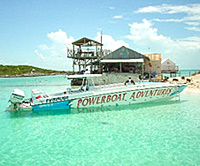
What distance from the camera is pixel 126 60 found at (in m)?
26.5

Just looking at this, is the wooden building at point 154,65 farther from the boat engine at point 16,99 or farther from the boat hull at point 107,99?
the boat engine at point 16,99

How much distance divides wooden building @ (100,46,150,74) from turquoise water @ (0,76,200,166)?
552 inches

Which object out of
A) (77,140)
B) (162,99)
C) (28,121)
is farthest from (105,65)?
(77,140)

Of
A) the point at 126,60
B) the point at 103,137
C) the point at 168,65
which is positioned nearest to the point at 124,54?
the point at 126,60

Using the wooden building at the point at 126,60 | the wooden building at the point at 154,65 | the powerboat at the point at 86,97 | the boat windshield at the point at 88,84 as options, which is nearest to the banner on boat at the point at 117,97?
the powerboat at the point at 86,97

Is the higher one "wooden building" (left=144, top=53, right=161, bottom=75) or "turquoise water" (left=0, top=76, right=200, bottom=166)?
"wooden building" (left=144, top=53, right=161, bottom=75)

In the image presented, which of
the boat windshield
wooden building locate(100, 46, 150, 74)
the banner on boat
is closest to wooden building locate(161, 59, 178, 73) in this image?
wooden building locate(100, 46, 150, 74)

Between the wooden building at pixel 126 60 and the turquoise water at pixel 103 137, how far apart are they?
552 inches

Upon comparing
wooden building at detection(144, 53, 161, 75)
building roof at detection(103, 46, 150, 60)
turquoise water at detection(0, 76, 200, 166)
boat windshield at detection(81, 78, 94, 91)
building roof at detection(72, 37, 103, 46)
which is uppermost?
building roof at detection(72, 37, 103, 46)

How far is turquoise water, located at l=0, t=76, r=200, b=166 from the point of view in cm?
650

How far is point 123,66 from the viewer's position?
29.1m

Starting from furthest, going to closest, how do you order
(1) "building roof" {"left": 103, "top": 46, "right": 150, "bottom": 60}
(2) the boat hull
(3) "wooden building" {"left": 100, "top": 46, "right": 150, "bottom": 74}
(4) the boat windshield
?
1. (1) "building roof" {"left": 103, "top": 46, "right": 150, "bottom": 60}
2. (3) "wooden building" {"left": 100, "top": 46, "right": 150, "bottom": 74}
3. (4) the boat windshield
4. (2) the boat hull

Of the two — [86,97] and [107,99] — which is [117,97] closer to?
[107,99]

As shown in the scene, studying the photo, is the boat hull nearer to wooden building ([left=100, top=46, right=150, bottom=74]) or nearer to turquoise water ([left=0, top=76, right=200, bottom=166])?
turquoise water ([left=0, top=76, right=200, bottom=166])
